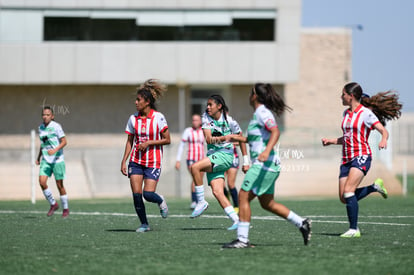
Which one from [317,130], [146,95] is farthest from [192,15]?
[146,95]

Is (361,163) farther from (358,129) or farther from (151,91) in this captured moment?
(151,91)

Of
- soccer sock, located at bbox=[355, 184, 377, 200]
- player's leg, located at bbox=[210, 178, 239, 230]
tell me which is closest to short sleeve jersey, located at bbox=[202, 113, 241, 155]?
player's leg, located at bbox=[210, 178, 239, 230]

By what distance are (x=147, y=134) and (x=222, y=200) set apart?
1.43 meters

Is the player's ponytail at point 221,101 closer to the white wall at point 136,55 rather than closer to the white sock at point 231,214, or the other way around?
the white sock at point 231,214

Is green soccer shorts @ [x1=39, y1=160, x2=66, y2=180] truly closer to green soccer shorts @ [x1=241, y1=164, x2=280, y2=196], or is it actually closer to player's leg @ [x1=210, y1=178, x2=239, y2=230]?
player's leg @ [x1=210, y1=178, x2=239, y2=230]

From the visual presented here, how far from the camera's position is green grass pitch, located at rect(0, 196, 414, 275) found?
312 inches

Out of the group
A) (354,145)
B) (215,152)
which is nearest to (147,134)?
(215,152)

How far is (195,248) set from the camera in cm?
962

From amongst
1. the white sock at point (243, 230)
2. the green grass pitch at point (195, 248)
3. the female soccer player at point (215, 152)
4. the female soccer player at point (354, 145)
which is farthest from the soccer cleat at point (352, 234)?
the white sock at point (243, 230)

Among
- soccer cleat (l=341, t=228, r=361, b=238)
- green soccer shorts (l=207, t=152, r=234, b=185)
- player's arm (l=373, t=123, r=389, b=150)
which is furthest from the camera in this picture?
green soccer shorts (l=207, t=152, r=234, b=185)

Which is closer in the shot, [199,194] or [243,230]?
[243,230]

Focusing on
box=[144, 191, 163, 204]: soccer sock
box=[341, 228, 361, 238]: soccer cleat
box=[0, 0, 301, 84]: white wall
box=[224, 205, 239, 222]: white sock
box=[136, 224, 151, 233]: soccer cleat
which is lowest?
box=[136, 224, 151, 233]: soccer cleat

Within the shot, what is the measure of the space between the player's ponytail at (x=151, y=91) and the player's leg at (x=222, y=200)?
1.44 meters

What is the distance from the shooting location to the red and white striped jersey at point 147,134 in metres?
12.3
